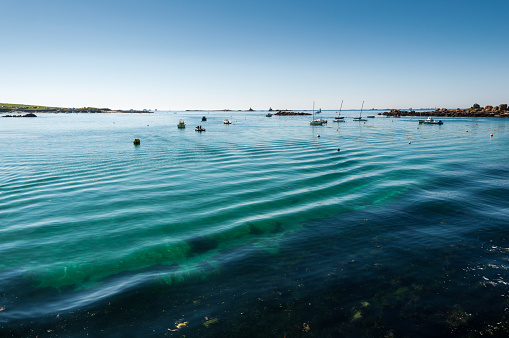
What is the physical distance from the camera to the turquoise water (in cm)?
841

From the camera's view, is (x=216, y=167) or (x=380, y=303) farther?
(x=216, y=167)

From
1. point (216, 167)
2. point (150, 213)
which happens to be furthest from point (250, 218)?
point (216, 167)

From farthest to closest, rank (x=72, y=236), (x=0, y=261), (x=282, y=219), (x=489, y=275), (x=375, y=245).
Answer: (x=282, y=219)
(x=72, y=236)
(x=375, y=245)
(x=0, y=261)
(x=489, y=275)

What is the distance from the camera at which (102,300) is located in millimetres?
9398

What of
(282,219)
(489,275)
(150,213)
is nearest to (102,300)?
(150,213)

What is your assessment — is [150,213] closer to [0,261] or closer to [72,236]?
[72,236]

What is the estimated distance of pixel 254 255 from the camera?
1234 cm

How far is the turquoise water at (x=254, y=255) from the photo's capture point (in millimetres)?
8406

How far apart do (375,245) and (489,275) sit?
13.6ft

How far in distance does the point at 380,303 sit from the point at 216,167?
24.4 m

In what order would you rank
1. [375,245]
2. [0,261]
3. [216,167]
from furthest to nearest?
1. [216,167]
2. [375,245]
3. [0,261]

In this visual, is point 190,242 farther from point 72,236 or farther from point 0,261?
point 0,261

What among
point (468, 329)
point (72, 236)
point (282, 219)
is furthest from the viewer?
point (282, 219)

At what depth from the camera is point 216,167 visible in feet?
103
